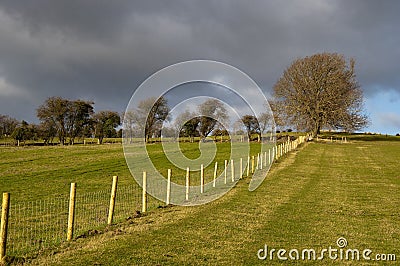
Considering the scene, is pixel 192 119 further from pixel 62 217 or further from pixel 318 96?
pixel 318 96

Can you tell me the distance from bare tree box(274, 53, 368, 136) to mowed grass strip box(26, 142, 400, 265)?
46942 mm

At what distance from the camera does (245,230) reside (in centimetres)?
1068

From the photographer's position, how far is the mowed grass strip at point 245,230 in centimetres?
836

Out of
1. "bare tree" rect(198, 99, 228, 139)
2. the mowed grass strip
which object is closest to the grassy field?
the mowed grass strip

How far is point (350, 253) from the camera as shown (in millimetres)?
8727

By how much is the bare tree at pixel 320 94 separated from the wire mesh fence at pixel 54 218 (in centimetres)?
4974

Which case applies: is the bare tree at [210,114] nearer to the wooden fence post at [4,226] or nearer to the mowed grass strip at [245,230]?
the mowed grass strip at [245,230]

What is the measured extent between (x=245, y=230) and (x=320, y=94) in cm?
5745

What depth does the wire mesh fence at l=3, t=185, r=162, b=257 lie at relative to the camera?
10.0 m

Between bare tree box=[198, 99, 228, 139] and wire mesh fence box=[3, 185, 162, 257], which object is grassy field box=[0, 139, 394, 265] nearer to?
wire mesh fence box=[3, 185, 162, 257]

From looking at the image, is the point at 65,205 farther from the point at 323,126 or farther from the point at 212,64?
the point at 323,126

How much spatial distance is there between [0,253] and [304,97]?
200 ft

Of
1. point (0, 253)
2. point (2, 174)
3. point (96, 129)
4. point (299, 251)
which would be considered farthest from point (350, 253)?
point (96, 129)

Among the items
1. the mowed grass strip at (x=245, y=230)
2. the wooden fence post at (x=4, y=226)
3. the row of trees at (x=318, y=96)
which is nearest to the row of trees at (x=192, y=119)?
the mowed grass strip at (x=245, y=230)
